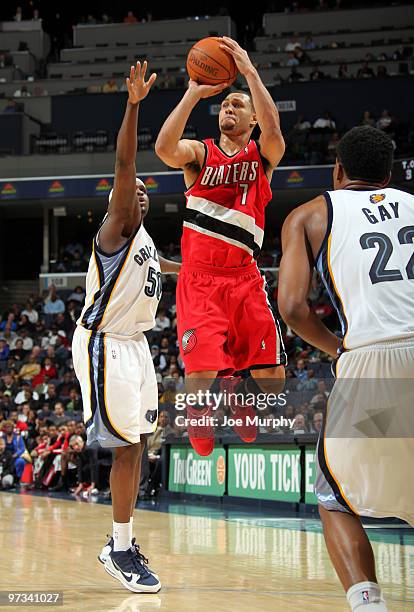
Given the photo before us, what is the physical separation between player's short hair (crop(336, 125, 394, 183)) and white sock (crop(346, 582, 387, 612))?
1.56 m

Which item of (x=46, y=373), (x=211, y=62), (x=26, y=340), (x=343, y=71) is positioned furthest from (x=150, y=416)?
(x=343, y=71)

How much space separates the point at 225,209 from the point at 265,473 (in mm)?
7302

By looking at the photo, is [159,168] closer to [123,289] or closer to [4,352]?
[4,352]

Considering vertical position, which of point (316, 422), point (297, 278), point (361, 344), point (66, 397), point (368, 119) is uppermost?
point (368, 119)

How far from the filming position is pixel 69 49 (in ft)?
98.0

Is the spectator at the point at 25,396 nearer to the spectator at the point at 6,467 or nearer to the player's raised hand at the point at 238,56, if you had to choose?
the spectator at the point at 6,467

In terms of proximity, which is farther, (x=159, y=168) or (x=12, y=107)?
(x=12, y=107)

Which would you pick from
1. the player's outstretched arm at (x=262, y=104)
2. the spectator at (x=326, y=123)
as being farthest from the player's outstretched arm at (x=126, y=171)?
the spectator at (x=326, y=123)

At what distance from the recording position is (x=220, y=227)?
5438 mm

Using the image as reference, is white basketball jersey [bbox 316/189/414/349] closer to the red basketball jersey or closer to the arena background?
the red basketball jersey

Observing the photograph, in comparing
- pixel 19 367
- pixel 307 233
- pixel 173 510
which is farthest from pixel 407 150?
pixel 307 233

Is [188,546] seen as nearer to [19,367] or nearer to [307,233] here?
[307,233]

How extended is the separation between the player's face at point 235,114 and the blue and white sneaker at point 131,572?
8.95ft

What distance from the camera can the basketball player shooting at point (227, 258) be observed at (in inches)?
213
